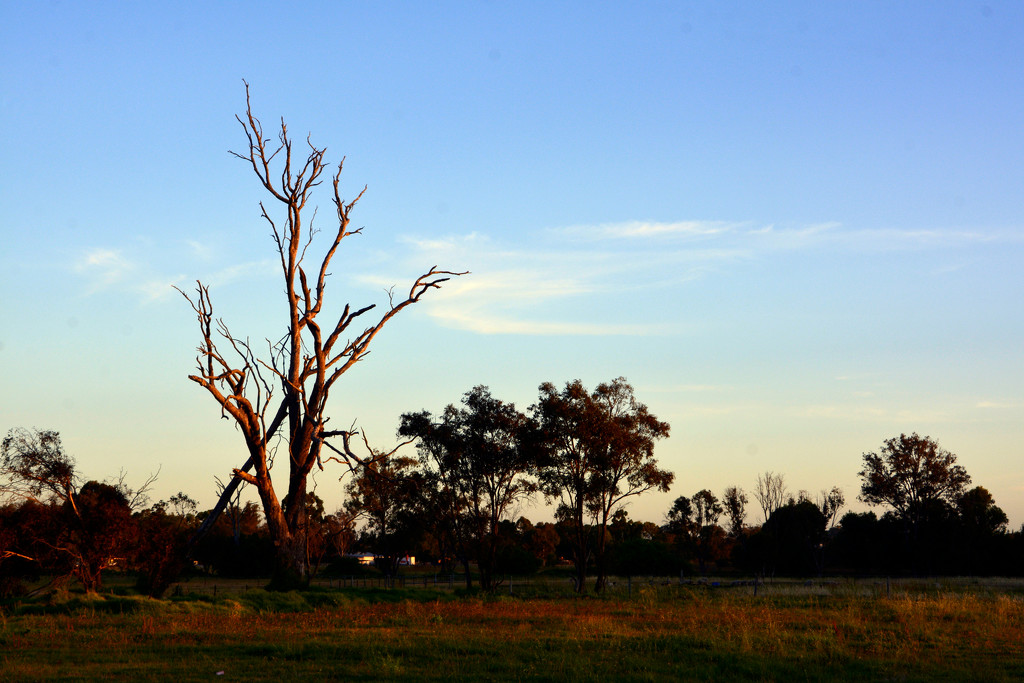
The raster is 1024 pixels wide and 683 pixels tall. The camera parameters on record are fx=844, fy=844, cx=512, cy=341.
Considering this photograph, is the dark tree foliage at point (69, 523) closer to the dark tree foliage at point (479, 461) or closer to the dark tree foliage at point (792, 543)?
the dark tree foliage at point (479, 461)

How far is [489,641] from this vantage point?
18.2 metres

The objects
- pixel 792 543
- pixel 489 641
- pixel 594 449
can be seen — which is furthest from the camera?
pixel 792 543

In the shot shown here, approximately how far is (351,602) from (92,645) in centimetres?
1232

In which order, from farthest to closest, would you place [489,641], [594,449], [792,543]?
[792,543] < [594,449] < [489,641]

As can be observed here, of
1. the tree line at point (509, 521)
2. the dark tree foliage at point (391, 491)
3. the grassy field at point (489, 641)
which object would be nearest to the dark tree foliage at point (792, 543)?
the tree line at point (509, 521)

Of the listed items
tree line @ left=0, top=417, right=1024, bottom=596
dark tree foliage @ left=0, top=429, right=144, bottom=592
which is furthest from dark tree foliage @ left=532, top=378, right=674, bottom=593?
dark tree foliage @ left=0, top=429, right=144, bottom=592

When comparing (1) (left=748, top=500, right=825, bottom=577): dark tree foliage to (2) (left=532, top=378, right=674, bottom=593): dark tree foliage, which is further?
(1) (left=748, top=500, right=825, bottom=577): dark tree foliage

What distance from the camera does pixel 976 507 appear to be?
2783 inches

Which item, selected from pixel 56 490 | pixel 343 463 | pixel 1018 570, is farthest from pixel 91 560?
pixel 1018 570

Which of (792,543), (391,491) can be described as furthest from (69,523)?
(792,543)

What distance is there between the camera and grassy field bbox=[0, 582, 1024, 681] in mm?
14531

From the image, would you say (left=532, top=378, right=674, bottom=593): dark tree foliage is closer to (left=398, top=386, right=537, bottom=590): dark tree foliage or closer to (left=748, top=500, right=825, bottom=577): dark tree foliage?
(left=398, top=386, right=537, bottom=590): dark tree foliage

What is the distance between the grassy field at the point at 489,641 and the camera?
1453 centimetres

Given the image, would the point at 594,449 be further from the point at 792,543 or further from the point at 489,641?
the point at 792,543
